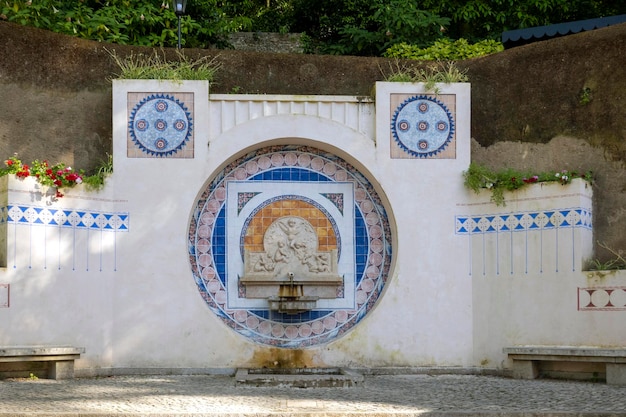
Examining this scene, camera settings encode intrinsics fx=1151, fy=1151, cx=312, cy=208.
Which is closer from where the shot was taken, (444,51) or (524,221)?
(524,221)

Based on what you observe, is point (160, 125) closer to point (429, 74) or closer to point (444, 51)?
point (429, 74)

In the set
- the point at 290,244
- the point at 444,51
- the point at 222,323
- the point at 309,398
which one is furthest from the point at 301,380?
the point at 444,51

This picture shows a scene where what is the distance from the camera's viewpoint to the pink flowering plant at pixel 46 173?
13.4 metres

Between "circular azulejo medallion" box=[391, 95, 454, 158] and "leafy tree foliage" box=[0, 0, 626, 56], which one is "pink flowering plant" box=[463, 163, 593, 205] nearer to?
"circular azulejo medallion" box=[391, 95, 454, 158]

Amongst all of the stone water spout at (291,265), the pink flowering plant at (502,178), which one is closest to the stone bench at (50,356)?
the stone water spout at (291,265)

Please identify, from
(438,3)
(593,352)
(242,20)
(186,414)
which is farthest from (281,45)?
(186,414)

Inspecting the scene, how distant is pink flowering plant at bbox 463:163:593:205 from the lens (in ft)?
45.5

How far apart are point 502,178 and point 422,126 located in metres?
1.22

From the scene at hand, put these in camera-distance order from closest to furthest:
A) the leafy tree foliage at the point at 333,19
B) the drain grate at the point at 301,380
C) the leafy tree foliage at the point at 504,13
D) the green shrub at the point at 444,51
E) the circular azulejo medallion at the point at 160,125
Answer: the drain grate at the point at 301,380 → the circular azulejo medallion at the point at 160,125 → the green shrub at the point at 444,51 → the leafy tree foliage at the point at 333,19 → the leafy tree foliage at the point at 504,13

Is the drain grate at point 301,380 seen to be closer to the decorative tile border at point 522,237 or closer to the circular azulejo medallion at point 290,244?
the circular azulejo medallion at point 290,244

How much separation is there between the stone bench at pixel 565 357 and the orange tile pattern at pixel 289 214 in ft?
8.63

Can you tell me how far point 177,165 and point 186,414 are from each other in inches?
184

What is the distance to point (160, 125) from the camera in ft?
46.6

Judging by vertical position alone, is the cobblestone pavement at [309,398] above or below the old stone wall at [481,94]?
below
